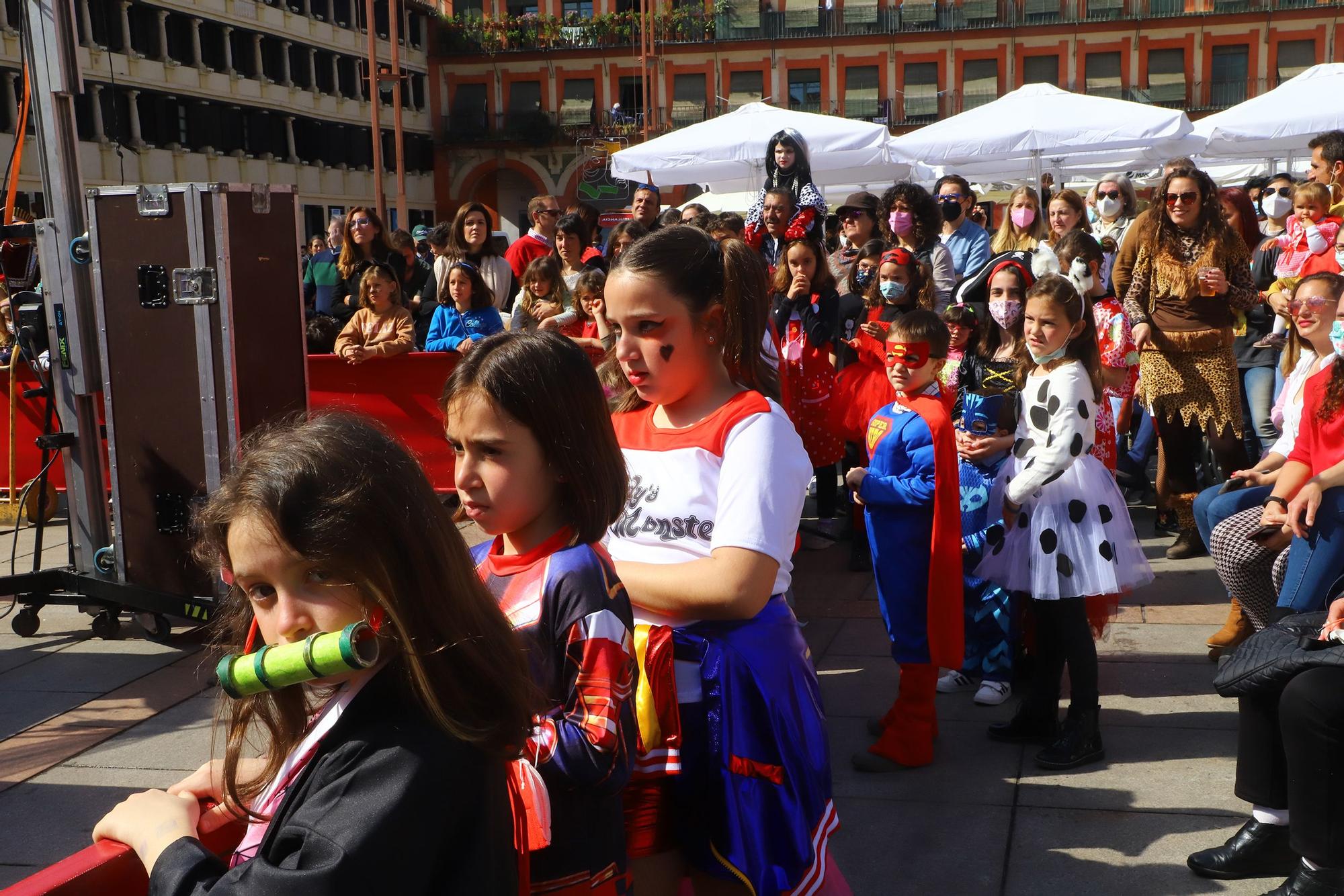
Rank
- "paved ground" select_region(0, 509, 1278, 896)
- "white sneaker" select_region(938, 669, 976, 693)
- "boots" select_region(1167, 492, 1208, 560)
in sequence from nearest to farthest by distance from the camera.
A: "paved ground" select_region(0, 509, 1278, 896), "white sneaker" select_region(938, 669, 976, 693), "boots" select_region(1167, 492, 1208, 560)

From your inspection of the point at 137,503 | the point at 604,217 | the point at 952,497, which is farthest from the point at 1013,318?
the point at 604,217

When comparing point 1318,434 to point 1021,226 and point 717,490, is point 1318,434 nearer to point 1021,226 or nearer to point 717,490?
point 717,490

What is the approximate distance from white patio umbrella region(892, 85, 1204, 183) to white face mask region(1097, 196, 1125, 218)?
2.14 metres

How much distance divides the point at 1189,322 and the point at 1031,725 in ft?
11.2

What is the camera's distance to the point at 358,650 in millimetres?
1356

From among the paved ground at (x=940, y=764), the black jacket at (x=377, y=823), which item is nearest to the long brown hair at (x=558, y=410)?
the black jacket at (x=377, y=823)

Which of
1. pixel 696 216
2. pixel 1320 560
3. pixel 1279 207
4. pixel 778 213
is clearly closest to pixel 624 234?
pixel 778 213

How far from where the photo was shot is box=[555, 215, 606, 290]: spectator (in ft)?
28.2

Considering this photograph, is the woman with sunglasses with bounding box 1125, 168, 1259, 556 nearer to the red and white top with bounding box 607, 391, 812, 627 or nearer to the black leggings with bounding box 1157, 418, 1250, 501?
the black leggings with bounding box 1157, 418, 1250, 501

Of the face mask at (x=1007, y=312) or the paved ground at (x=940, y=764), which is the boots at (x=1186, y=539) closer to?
the paved ground at (x=940, y=764)

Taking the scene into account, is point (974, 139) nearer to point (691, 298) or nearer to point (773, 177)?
point (773, 177)

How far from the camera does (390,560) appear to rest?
4.87 ft

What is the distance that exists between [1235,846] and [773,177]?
6819 millimetres


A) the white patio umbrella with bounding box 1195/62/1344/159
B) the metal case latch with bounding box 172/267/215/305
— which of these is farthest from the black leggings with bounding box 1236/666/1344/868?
the white patio umbrella with bounding box 1195/62/1344/159
